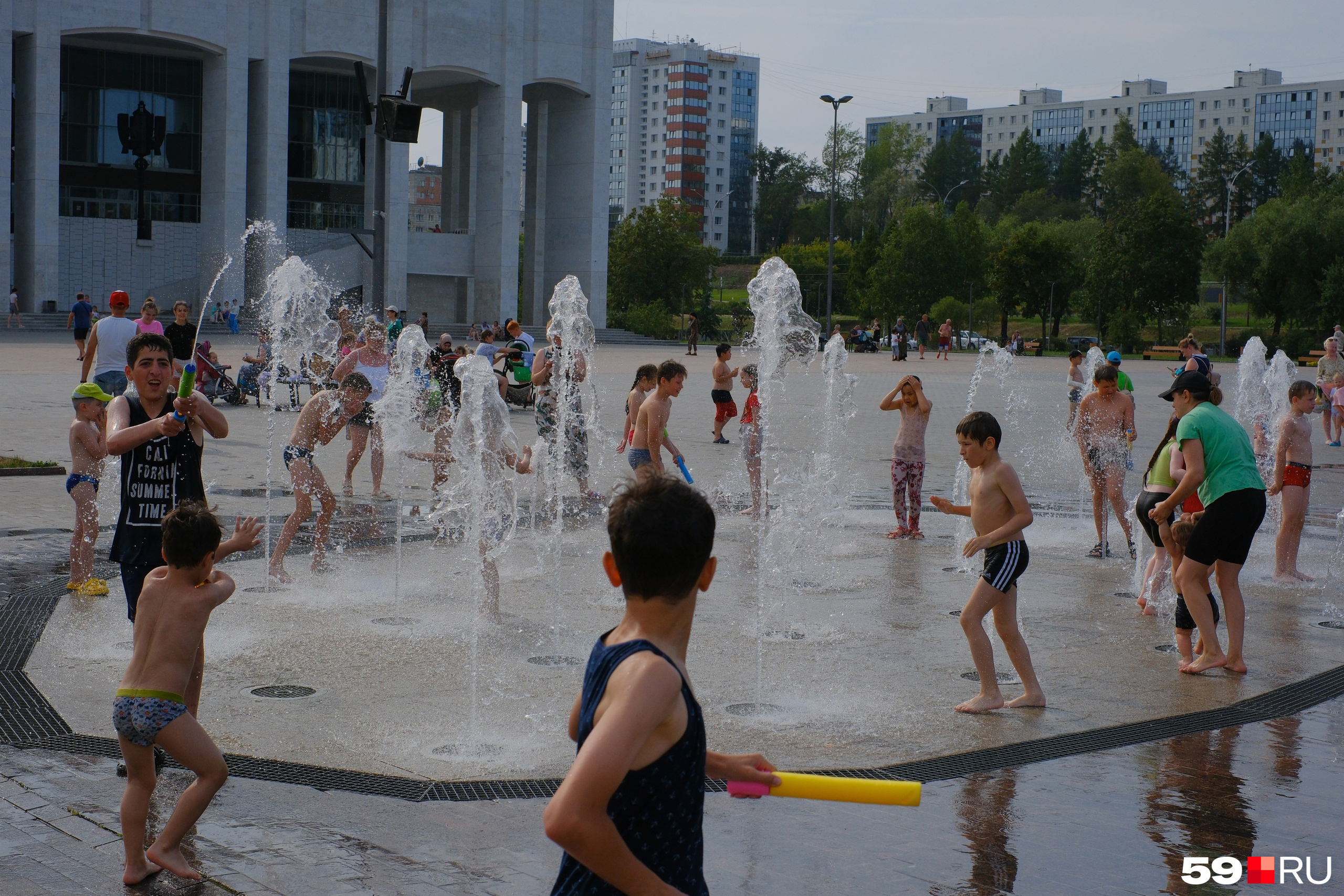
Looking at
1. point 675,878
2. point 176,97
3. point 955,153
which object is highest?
point 955,153

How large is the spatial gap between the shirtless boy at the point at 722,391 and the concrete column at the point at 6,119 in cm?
3560

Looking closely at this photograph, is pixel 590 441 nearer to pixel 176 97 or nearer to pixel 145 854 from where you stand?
pixel 145 854

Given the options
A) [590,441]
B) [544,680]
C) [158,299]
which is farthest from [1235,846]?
[158,299]

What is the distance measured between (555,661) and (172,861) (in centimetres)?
327

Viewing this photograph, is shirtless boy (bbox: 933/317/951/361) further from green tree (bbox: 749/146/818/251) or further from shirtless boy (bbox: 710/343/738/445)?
green tree (bbox: 749/146/818/251)

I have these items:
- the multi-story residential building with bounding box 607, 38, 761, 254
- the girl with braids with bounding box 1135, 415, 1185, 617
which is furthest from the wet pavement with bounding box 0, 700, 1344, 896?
the multi-story residential building with bounding box 607, 38, 761, 254

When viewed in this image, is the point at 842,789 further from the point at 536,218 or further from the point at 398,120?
the point at 536,218

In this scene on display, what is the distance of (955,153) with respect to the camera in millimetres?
142875

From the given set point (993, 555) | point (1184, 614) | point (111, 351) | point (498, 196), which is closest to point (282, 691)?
point (993, 555)

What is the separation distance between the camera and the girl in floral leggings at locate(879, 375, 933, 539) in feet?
39.3

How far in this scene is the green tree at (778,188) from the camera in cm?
14912

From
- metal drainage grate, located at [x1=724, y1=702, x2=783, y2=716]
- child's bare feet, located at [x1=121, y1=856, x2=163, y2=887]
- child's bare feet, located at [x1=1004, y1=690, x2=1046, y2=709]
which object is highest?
child's bare feet, located at [x1=121, y1=856, x2=163, y2=887]

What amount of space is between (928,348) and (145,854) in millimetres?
65118

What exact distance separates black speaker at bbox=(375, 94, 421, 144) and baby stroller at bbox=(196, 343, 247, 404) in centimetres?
543
